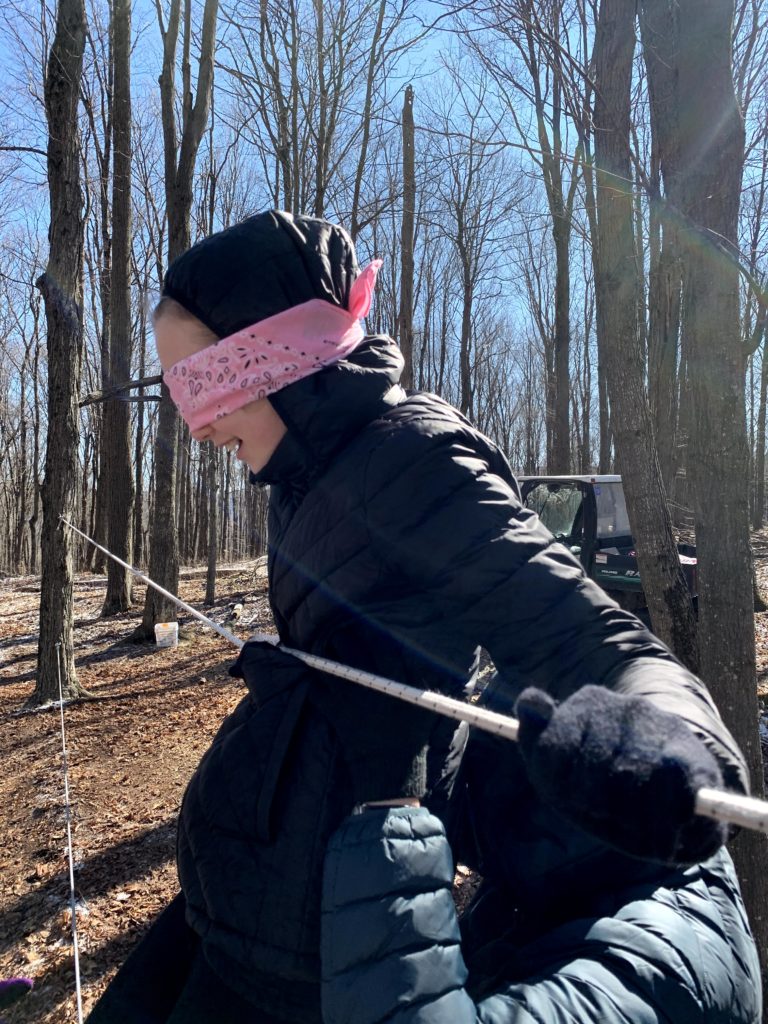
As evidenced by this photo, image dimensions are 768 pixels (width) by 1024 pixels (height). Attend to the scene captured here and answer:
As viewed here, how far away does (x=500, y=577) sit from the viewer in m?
0.92

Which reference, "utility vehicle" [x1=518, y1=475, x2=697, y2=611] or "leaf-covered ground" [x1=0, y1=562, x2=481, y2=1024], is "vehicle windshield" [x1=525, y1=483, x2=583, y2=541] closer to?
"utility vehicle" [x1=518, y1=475, x2=697, y2=611]

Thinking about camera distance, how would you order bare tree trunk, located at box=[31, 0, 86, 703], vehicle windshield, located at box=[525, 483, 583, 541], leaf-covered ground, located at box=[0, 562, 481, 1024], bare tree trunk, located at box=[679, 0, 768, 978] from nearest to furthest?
bare tree trunk, located at box=[679, 0, 768, 978], leaf-covered ground, located at box=[0, 562, 481, 1024], bare tree trunk, located at box=[31, 0, 86, 703], vehicle windshield, located at box=[525, 483, 583, 541]

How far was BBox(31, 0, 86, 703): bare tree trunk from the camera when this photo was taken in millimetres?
5848

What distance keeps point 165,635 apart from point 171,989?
783cm

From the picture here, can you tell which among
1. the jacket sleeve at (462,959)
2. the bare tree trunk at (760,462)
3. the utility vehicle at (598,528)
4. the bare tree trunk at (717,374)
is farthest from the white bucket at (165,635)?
the bare tree trunk at (760,462)

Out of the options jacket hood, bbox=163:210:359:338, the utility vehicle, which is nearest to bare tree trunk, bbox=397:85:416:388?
the utility vehicle

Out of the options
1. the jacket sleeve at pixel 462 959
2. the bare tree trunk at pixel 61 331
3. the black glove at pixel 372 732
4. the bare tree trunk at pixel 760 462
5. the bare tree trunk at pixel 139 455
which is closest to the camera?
the jacket sleeve at pixel 462 959

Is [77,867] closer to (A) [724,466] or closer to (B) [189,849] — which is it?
(B) [189,849]

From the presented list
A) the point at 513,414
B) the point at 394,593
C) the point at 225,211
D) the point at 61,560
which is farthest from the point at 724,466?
the point at 513,414

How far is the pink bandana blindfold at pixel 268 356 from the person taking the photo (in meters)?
1.16

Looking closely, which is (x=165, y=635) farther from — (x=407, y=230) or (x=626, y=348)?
(x=407, y=230)

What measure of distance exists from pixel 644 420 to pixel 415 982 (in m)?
2.84

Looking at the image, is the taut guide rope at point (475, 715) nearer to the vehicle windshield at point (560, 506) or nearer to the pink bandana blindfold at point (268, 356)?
the pink bandana blindfold at point (268, 356)

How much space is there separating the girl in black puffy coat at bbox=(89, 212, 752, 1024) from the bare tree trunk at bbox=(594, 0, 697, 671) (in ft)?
7.10
